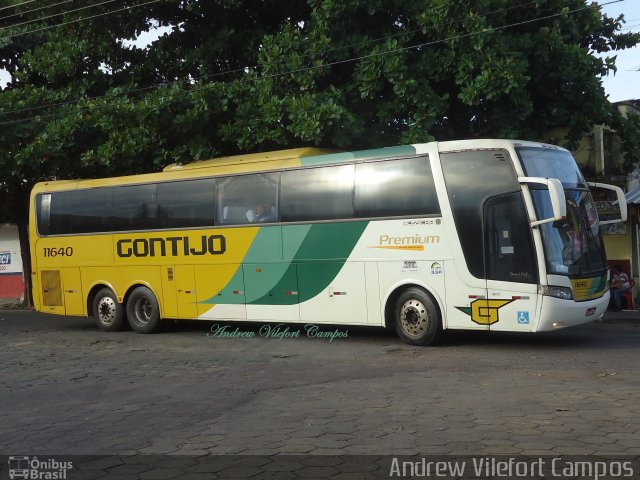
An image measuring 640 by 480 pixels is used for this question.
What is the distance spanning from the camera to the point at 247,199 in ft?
47.4

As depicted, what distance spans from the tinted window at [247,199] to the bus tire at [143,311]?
2673mm

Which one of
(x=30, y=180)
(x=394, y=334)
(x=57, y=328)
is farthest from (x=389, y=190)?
(x=30, y=180)

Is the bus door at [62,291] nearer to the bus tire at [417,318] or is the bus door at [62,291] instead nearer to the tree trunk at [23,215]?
the tree trunk at [23,215]

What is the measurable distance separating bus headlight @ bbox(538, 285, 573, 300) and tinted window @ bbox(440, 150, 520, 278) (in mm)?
962

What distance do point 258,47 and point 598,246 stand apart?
30.4ft

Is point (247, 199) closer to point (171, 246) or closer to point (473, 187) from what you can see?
point (171, 246)

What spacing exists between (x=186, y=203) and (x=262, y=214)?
1.93 m

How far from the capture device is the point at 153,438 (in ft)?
22.4

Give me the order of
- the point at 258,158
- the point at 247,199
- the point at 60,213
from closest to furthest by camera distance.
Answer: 1. the point at 247,199
2. the point at 258,158
3. the point at 60,213

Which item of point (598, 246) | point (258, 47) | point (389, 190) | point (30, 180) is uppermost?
point (258, 47)

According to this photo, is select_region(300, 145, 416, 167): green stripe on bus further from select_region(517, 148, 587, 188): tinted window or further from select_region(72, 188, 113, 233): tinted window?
select_region(72, 188, 113, 233): tinted window

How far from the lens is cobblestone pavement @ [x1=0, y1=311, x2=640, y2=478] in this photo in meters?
6.44

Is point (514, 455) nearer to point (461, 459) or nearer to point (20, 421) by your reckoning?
point (461, 459)

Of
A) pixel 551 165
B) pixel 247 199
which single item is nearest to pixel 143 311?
pixel 247 199
